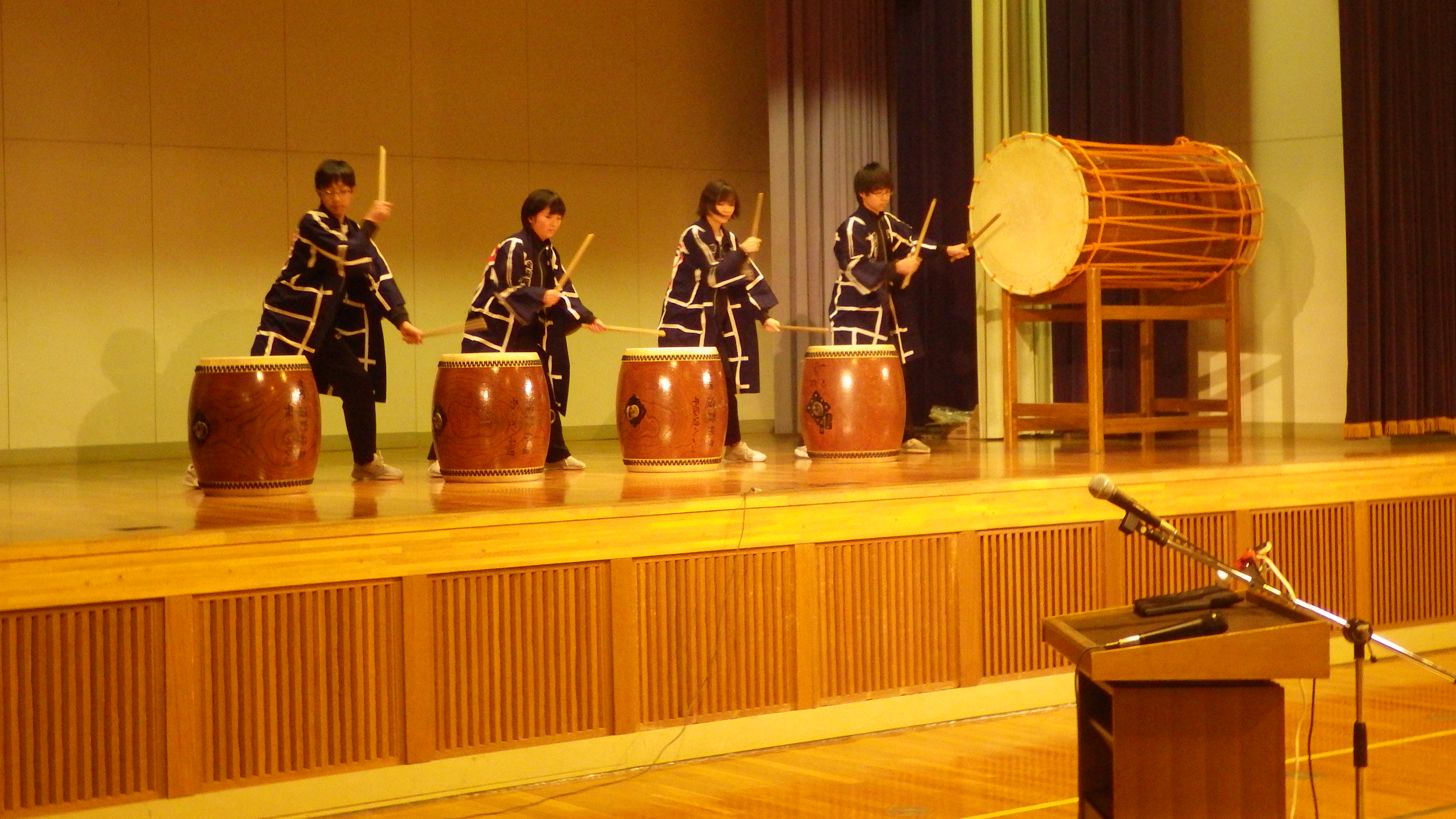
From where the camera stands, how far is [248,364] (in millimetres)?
3557

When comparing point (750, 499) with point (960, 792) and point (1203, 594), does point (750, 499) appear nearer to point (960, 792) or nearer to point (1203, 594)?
point (960, 792)

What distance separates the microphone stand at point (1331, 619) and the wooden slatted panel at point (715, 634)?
1352 millimetres

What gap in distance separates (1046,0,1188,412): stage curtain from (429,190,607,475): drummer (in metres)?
2.15

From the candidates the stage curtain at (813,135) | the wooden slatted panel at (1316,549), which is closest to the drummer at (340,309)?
the wooden slatted panel at (1316,549)

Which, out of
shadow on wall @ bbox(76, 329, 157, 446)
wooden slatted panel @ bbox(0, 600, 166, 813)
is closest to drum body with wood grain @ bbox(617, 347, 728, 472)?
wooden slatted panel @ bbox(0, 600, 166, 813)

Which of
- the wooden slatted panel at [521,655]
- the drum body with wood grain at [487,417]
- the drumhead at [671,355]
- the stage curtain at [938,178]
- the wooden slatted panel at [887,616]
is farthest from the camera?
the stage curtain at [938,178]

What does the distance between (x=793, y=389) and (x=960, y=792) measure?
3.90m

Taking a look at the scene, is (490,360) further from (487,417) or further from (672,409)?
(672,409)

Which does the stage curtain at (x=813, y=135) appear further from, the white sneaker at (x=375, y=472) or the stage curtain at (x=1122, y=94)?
the white sneaker at (x=375, y=472)

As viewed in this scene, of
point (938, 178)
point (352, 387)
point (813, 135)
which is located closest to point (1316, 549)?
point (352, 387)

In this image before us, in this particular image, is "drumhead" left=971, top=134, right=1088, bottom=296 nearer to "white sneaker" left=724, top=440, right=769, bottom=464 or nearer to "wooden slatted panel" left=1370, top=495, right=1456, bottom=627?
"white sneaker" left=724, top=440, right=769, bottom=464

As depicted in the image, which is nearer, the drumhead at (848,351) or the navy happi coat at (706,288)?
the drumhead at (848,351)

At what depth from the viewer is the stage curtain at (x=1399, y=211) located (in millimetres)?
5141

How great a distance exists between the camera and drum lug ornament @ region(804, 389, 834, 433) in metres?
4.59
